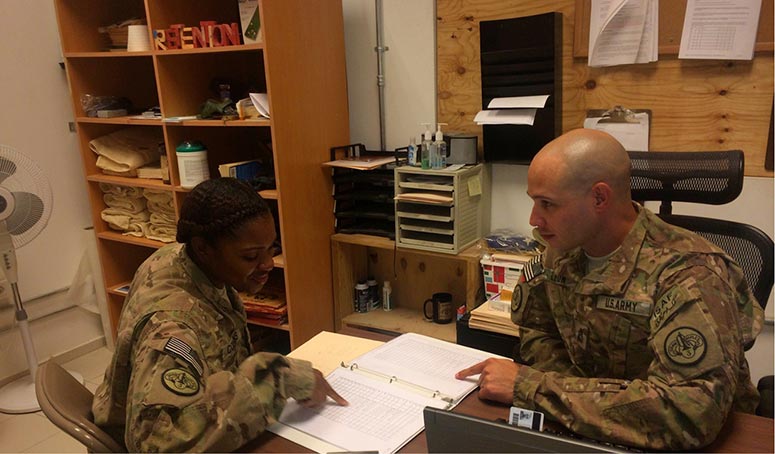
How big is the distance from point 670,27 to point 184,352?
1977mm

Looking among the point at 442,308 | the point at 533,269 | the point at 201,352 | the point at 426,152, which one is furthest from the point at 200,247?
the point at 442,308

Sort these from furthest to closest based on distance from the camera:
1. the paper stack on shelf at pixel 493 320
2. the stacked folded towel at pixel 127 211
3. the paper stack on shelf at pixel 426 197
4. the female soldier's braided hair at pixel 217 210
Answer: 1. the stacked folded towel at pixel 127 211
2. the paper stack on shelf at pixel 426 197
3. the paper stack on shelf at pixel 493 320
4. the female soldier's braided hair at pixel 217 210

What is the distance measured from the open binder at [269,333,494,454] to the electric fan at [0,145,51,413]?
205 cm

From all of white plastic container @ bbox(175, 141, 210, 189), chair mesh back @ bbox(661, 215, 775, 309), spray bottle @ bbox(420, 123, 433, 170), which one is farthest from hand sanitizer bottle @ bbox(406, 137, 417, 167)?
chair mesh back @ bbox(661, 215, 775, 309)

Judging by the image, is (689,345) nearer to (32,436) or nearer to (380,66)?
(380,66)

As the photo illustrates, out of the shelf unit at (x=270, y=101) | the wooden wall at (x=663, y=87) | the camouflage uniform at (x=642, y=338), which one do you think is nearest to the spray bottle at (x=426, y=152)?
the wooden wall at (x=663, y=87)

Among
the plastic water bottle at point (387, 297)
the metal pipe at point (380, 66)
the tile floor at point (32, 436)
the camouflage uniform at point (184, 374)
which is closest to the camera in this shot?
the camouflage uniform at point (184, 374)

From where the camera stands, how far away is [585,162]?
124 cm

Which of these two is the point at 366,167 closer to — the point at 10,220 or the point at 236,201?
the point at 236,201

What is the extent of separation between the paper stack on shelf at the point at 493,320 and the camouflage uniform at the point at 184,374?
41.7 inches

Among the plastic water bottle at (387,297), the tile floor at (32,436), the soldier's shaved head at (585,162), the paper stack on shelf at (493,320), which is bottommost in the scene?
the tile floor at (32,436)

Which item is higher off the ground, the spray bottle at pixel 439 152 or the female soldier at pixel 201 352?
the spray bottle at pixel 439 152

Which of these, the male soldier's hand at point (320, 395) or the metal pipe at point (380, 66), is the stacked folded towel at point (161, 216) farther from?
the male soldier's hand at point (320, 395)

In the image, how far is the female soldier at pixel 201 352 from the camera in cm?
103
